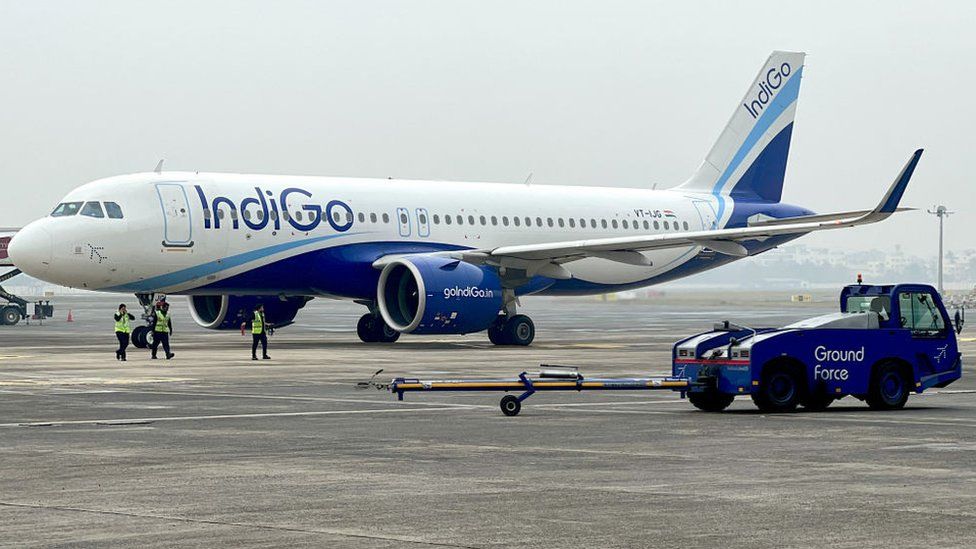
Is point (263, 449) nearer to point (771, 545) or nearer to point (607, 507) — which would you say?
point (607, 507)

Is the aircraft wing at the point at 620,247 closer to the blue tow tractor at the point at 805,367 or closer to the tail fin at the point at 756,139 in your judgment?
the tail fin at the point at 756,139

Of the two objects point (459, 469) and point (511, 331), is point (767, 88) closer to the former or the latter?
point (511, 331)

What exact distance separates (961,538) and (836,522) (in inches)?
40.3

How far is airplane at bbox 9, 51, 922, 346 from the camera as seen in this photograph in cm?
3859

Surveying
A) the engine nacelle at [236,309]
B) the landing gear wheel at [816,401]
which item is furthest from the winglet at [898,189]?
the engine nacelle at [236,309]

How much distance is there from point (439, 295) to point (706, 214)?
44.0 feet

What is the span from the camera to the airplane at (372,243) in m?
38.6

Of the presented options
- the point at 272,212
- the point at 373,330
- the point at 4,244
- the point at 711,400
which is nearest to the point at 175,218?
the point at 272,212

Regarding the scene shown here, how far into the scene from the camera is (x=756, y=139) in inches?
2034

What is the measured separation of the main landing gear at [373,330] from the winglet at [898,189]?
1510 centimetres

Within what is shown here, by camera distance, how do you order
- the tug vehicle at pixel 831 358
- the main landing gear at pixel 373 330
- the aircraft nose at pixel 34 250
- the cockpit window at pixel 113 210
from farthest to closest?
the main landing gear at pixel 373 330
the cockpit window at pixel 113 210
the aircraft nose at pixel 34 250
the tug vehicle at pixel 831 358

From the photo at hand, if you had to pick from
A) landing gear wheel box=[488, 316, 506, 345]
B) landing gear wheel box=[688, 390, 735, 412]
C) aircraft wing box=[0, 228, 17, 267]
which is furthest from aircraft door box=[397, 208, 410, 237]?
landing gear wheel box=[688, 390, 735, 412]

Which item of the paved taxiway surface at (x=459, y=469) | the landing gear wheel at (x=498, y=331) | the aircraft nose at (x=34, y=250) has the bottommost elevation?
the paved taxiway surface at (x=459, y=469)

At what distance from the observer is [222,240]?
39438 millimetres
